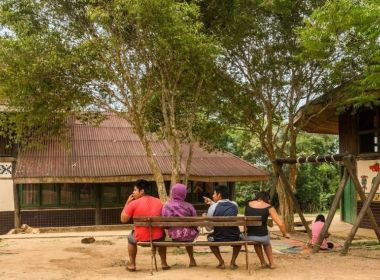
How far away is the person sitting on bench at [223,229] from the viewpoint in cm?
858

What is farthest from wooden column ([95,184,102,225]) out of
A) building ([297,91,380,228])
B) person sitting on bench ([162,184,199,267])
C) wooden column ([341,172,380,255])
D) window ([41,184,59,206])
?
person sitting on bench ([162,184,199,267])

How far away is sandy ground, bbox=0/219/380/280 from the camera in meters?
8.24

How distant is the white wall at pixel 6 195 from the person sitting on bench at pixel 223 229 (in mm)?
13690

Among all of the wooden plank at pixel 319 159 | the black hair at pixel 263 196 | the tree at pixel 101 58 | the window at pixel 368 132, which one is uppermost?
the tree at pixel 101 58

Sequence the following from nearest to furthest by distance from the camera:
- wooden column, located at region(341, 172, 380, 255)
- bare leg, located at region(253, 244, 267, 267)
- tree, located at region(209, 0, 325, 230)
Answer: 1. bare leg, located at region(253, 244, 267, 267)
2. wooden column, located at region(341, 172, 380, 255)
3. tree, located at region(209, 0, 325, 230)

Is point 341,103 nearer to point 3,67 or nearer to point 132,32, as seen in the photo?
point 132,32

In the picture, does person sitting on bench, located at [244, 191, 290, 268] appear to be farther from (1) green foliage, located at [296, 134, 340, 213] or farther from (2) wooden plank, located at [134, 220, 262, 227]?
(1) green foliage, located at [296, 134, 340, 213]

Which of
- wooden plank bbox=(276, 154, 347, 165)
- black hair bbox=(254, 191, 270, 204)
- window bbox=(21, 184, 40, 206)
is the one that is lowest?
window bbox=(21, 184, 40, 206)

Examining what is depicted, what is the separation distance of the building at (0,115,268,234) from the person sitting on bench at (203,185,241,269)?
11853 millimetres

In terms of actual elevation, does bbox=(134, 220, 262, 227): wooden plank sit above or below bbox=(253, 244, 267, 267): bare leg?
above

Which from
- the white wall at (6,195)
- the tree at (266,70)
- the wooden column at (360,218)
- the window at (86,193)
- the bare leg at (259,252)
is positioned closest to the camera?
the bare leg at (259,252)

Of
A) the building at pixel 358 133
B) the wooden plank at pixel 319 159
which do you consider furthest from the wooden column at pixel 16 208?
the wooden plank at pixel 319 159

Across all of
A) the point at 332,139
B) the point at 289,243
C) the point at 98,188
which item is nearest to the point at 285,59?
the point at 289,243

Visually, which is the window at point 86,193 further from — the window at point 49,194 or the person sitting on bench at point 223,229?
the person sitting on bench at point 223,229
